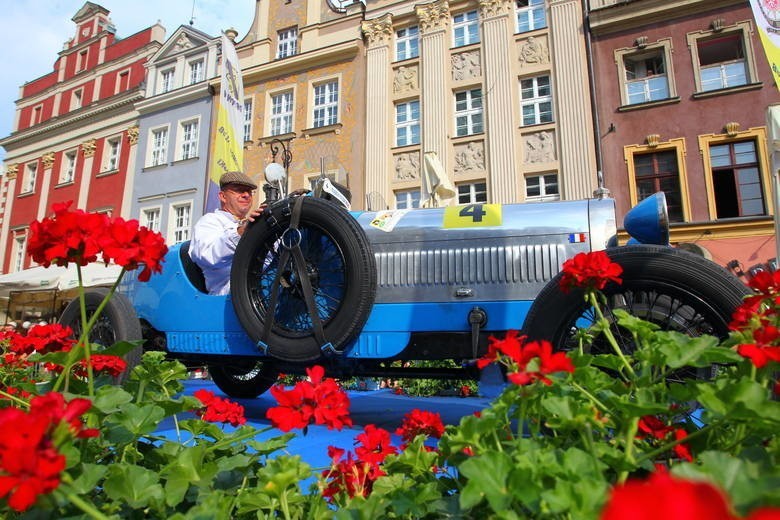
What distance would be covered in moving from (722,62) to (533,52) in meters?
4.11

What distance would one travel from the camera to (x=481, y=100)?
12.1 m

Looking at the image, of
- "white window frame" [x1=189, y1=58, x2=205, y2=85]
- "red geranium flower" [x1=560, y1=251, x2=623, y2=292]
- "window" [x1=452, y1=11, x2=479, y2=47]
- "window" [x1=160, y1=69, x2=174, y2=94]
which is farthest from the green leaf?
"window" [x1=160, y1=69, x2=174, y2=94]

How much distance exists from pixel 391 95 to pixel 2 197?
60.5 feet

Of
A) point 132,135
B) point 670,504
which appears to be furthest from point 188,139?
point 670,504

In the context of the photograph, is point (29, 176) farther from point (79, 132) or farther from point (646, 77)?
point (646, 77)

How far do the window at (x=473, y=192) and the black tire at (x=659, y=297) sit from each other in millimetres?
10164

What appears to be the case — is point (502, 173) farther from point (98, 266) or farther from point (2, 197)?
point (2, 197)

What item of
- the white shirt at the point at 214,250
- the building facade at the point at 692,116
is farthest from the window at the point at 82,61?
the white shirt at the point at 214,250

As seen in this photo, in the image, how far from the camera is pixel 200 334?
2.56 metres

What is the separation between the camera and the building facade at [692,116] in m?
9.69

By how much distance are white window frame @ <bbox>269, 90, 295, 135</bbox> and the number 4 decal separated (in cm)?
1296

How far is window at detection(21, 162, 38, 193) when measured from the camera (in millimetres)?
19844

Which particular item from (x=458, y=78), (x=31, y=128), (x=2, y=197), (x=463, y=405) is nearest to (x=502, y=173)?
(x=458, y=78)

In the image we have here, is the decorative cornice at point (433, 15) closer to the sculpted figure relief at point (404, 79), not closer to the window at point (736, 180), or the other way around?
the sculpted figure relief at point (404, 79)
